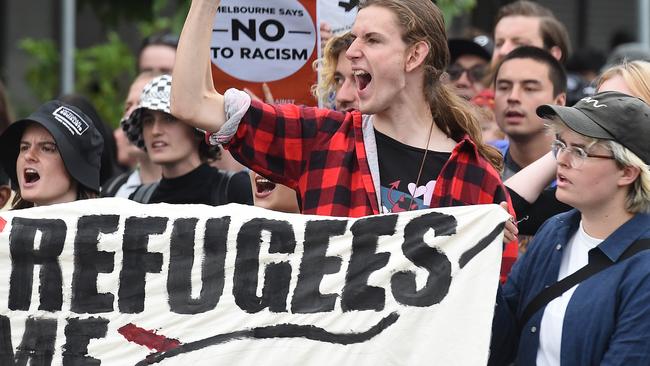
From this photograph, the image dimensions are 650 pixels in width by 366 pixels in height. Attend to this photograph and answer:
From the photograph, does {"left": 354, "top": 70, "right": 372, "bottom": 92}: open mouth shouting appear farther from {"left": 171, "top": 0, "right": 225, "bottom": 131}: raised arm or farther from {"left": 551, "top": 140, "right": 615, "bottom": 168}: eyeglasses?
{"left": 551, "top": 140, "right": 615, "bottom": 168}: eyeglasses

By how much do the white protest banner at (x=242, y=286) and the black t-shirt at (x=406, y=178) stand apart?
89 millimetres

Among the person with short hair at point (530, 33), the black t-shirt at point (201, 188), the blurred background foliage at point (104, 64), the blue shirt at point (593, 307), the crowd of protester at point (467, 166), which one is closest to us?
the blue shirt at point (593, 307)

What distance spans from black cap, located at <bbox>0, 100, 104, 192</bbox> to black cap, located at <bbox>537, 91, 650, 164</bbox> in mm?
1957

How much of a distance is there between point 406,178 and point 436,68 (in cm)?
43

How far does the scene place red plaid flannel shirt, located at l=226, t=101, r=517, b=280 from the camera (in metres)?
4.09

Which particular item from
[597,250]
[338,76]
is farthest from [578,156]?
[338,76]

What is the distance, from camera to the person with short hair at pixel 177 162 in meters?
5.51

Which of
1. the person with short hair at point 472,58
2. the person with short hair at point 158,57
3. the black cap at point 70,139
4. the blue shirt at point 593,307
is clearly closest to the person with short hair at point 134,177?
the person with short hair at point 158,57

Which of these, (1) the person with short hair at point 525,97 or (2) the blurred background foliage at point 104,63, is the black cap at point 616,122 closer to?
(1) the person with short hair at point 525,97

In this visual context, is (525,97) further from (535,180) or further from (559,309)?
(559,309)

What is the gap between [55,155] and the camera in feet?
16.4

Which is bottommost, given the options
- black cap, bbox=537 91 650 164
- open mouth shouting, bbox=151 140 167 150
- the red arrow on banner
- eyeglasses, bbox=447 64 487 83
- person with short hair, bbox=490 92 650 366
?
the red arrow on banner

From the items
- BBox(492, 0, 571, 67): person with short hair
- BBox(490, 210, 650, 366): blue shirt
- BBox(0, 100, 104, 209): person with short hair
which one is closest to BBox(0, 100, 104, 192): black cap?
BBox(0, 100, 104, 209): person with short hair

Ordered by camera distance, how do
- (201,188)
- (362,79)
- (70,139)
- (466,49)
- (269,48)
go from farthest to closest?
(466,49) → (201,188) → (269,48) → (70,139) → (362,79)
